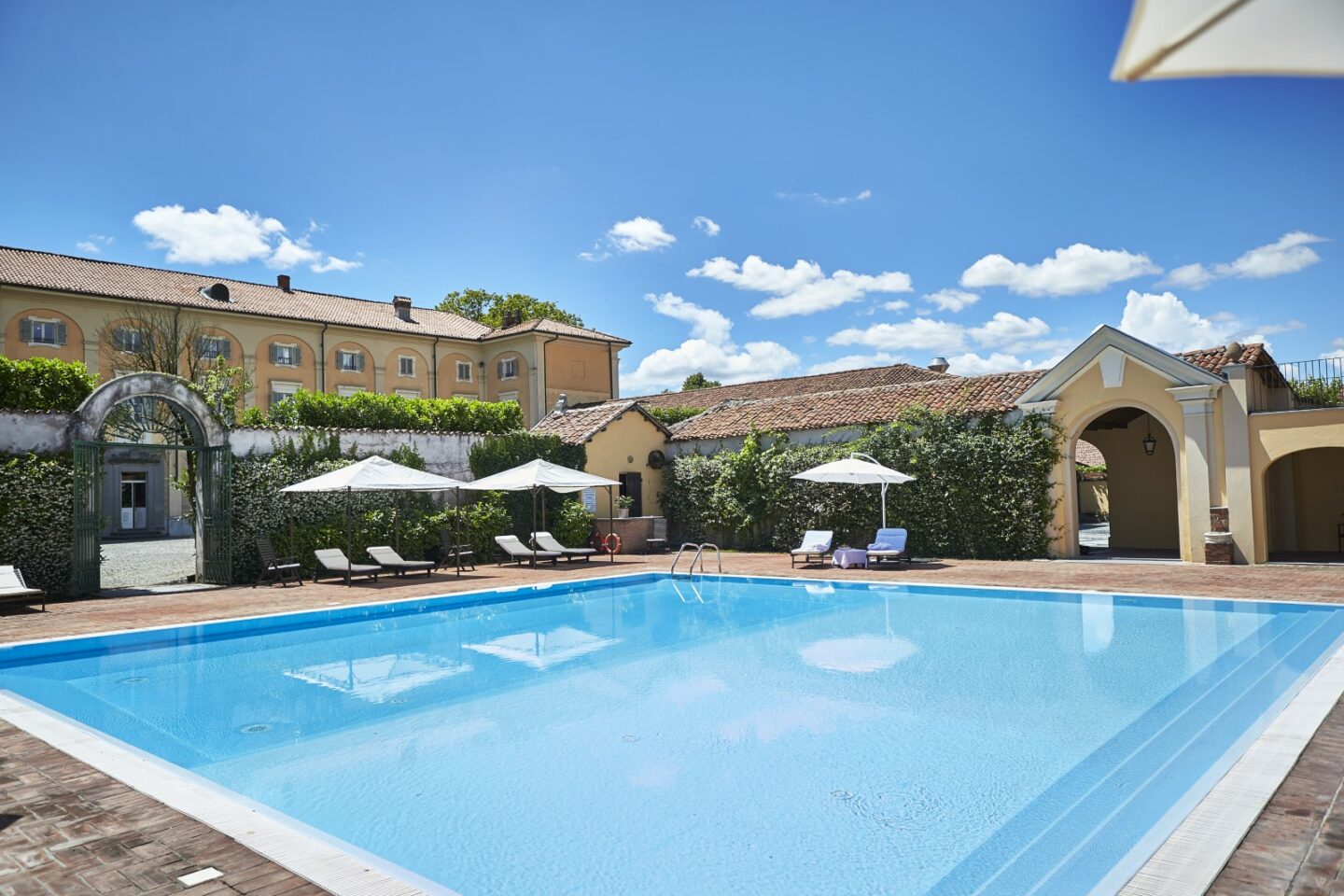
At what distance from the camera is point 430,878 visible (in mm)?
4184

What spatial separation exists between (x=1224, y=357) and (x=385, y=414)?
17.9 m

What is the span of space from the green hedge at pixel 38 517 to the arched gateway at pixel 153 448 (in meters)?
0.17

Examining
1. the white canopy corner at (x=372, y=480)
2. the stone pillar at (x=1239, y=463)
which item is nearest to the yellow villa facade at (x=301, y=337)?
the white canopy corner at (x=372, y=480)

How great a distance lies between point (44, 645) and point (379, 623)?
13.1ft

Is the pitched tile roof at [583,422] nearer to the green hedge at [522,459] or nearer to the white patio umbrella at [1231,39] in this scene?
the green hedge at [522,459]

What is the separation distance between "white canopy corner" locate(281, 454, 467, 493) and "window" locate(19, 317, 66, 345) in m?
22.4

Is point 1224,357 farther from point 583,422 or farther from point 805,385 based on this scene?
point 805,385

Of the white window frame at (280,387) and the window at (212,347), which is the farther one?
the white window frame at (280,387)

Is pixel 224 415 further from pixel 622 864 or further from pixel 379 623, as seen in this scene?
pixel 622 864

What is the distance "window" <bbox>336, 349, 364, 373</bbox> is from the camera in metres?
39.5

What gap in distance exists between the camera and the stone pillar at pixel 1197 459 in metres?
16.2

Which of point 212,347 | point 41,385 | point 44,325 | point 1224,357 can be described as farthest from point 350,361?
point 1224,357

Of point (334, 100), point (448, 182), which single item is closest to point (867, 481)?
point (448, 182)

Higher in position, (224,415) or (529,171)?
(529,171)
